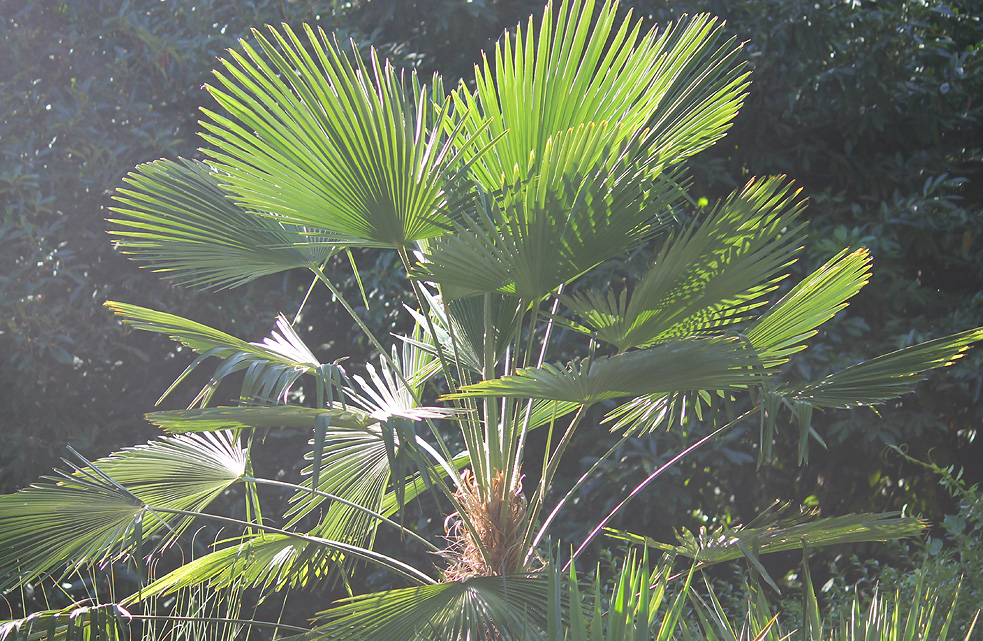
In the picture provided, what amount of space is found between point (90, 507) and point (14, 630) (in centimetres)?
28

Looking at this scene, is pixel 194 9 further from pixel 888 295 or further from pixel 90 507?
pixel 888 295

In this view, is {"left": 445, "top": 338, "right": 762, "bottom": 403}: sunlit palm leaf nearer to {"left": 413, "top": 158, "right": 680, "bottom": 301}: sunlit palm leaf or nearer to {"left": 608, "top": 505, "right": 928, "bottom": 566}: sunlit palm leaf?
{"left": 413, "top": 158, "right": 680, "bottom": 301}: sunlit palm leaf

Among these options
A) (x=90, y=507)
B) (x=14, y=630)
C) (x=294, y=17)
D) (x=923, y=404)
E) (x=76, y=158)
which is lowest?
(x=923, y=404)

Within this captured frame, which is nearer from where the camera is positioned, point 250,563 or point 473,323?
point 250,563

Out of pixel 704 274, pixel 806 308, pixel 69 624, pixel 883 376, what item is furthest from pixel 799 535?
pixel 69 624

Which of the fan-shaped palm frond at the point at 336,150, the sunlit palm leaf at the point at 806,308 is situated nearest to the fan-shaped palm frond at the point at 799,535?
the sunlit palm leaf at the point at 806,308

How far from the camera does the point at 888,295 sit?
3361mm

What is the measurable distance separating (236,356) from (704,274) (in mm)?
985

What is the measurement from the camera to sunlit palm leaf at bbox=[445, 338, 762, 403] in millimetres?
1369

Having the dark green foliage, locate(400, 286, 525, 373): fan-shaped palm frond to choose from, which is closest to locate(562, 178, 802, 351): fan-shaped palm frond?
locate(400, 286, 525, 373): fan-shaped palm frond

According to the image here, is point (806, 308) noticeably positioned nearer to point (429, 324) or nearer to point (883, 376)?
point (883, 376)

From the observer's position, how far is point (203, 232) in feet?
6.48

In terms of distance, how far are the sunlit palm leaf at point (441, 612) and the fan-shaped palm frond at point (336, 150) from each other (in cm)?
74

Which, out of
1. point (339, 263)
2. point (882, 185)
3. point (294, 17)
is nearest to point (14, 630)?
point (339, 263)
